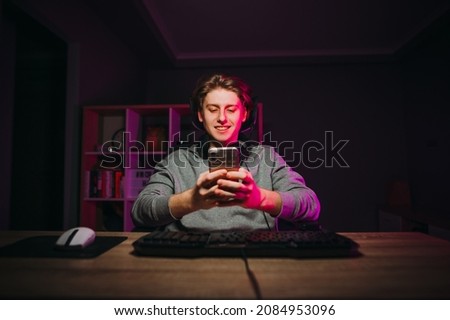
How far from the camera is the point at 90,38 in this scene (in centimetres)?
287

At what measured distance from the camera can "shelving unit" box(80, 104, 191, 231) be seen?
2713 mm

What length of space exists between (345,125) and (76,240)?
3.97 m

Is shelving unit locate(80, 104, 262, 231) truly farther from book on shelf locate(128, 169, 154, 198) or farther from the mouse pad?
the mouse pad

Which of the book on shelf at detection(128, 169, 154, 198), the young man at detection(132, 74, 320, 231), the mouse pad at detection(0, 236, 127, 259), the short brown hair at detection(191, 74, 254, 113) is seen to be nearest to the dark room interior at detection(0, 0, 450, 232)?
the book on shelf at detection(128, 169, 154, 198)

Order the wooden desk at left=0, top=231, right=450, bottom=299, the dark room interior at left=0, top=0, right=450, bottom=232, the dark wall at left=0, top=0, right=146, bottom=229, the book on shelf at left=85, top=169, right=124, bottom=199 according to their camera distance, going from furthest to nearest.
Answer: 1. the book on shelf at left=85, top=169, right=124, bottom=199
2. the dark room interior at left=0, top=0, right=450, bottom=232
3. the dark wall at left=0, top=0, right=146, bottom=229
4. the wooden desk at left=0, top=231, right=450, bottom=299

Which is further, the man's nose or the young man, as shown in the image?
the man's nose

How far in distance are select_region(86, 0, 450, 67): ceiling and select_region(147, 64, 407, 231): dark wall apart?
26cm

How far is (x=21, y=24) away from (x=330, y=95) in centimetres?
352

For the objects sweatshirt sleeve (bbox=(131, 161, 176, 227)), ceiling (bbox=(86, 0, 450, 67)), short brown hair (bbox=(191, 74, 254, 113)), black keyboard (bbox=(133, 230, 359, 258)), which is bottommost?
black keyboard (bbox=(133, 230, 359, 258))

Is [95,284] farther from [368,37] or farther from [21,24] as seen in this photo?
[368,37]

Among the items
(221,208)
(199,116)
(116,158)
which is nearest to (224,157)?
(221,208)

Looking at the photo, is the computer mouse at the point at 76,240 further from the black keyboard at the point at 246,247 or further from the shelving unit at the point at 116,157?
the shelving unit at the point at 116,157

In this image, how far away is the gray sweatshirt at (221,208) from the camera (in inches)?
40.6

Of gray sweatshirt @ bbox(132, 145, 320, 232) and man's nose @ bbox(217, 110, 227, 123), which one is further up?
man's nose @ bbox(217, 110, 227, 123)
